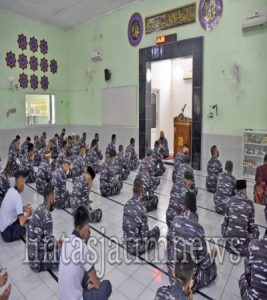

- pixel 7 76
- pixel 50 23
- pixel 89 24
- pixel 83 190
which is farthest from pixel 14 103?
pixel 83 190

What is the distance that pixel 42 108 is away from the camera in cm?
1252

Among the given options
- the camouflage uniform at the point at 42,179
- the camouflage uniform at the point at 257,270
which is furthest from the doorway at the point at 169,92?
the camouflage uniform at the point at 257,270

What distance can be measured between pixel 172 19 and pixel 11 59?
6.45 meters

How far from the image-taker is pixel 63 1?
31.6ft

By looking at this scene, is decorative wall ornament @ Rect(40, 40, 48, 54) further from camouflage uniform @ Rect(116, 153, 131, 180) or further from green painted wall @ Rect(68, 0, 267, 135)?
camouflage uniform @ Rect(116, 153, 131, 180)

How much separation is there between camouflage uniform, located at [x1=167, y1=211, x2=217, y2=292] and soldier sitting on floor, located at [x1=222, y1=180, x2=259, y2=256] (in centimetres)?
74

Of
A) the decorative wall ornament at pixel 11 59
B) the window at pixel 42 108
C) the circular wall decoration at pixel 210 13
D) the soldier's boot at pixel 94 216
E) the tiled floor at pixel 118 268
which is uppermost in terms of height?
the circular wall decoration at pixel 210 13

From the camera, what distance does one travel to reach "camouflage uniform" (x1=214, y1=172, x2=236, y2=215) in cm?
481

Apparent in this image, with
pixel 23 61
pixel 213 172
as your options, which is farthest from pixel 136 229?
pixel 23 61

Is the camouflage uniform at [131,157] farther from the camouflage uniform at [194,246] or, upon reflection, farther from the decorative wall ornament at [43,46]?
the decorative wall ornament at [43,46]

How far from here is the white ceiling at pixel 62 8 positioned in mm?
9719


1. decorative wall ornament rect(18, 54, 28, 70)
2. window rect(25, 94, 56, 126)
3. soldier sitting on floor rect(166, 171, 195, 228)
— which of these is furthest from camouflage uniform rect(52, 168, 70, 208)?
window rect(25, 94, 56, 126)

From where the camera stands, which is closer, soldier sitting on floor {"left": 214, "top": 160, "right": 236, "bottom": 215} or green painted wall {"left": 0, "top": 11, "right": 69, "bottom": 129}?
soldier sitting on floor {"left": 214, "top": 160, "right": 236, "bottom": 215}

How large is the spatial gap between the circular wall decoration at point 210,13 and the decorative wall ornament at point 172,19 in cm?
28
